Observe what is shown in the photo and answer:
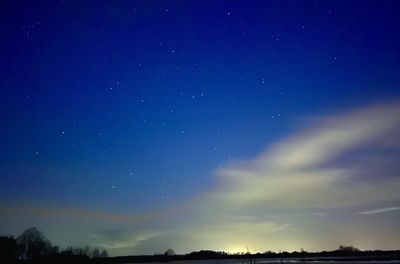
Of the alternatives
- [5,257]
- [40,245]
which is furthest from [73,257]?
[40,245]

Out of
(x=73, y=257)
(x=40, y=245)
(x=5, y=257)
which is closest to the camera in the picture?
(x=5, y=257)

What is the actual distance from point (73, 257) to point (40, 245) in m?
45.7

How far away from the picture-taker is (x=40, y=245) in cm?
15650

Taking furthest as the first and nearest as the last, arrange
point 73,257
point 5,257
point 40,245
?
point 40,245
point 73,257
point 5,257

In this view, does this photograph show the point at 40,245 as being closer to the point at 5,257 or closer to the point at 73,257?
the point at 73,257

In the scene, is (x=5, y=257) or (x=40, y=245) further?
(x=40, y=245)

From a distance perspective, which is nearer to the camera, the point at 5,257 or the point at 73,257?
the point at 5,257

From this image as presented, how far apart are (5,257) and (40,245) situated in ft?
221

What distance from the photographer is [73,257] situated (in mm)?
118750

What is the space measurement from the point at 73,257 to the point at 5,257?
2782 centimetres

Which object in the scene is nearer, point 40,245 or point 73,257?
point 73,257
